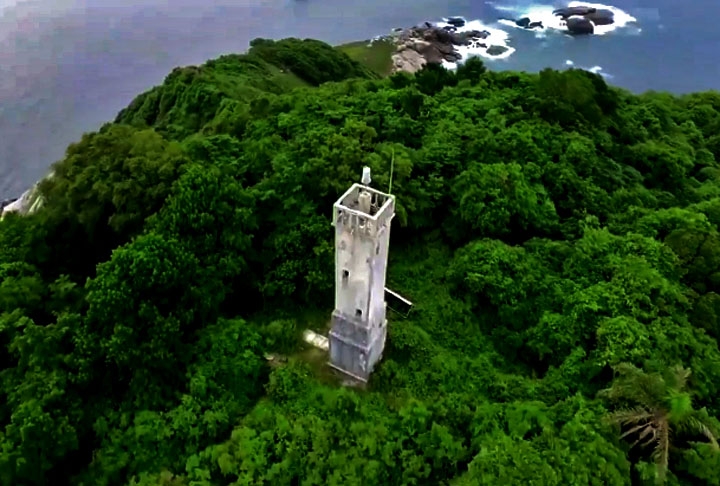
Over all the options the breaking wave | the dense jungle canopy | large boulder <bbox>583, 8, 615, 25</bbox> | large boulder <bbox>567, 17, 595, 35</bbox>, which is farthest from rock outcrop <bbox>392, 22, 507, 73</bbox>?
the dense jungle canopy

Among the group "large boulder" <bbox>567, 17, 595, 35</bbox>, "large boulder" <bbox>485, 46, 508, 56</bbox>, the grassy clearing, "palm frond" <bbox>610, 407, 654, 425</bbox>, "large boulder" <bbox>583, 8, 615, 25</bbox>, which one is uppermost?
"large boulder" <bbox>583, 8, 615, 25</bbox>

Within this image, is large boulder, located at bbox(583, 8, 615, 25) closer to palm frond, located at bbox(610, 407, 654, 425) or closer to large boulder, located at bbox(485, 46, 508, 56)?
large boulder, located at bbox(485, 46, 508, 56)

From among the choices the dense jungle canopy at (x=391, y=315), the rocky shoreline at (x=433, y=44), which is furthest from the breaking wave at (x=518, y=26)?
the dense jungle canopy at (x=391, y=315)

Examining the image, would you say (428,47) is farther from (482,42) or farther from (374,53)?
(482,42)

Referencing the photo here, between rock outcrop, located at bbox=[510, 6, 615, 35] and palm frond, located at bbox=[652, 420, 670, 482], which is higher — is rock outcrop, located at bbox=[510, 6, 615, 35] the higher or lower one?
the higher one

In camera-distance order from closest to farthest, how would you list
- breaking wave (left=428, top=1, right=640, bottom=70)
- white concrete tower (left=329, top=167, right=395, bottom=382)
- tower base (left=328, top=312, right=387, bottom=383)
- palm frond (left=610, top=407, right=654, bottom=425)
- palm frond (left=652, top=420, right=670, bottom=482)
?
1. palm frond (left=652, top=420, right=670, bottom=482)
2. palm frond (left=610, top=407, right=654, bottom=425)
3. white concrete tower (left=329, top=167, right=395, bottom=382)
4. tower base (left=328, top=312, right=387, bottom=383)
5. breaking wave (left=428, top=1, right=640, bottom=70)

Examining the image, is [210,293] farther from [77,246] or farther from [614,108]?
[614,108]

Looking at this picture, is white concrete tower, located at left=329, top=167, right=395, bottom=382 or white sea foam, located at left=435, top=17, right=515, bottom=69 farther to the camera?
white sea foam, located at left=435, top=17, right=515, bottom=69
